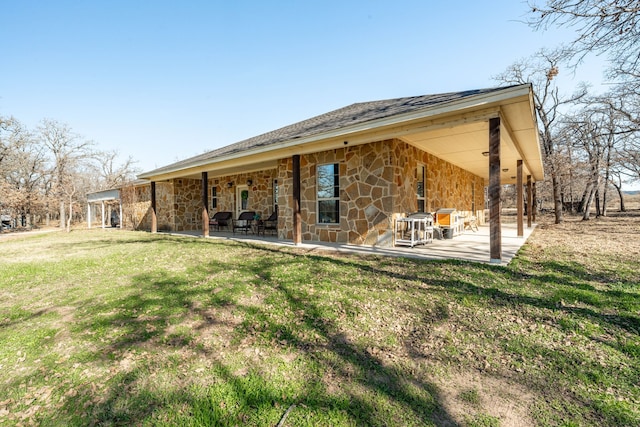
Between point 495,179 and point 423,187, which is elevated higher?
point 423,187

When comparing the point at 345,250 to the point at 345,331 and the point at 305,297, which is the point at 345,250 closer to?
the point at 305,297

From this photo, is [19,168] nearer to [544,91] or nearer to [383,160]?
[383,160]

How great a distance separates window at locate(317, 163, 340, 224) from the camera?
7992mm

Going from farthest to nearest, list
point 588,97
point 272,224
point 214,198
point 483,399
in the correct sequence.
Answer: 1. point 588,97
2. point 214,198
3. point 272,224
4. point 483,399

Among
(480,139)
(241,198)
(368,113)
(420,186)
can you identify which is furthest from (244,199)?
(480,139)

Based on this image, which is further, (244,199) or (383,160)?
(244,199)

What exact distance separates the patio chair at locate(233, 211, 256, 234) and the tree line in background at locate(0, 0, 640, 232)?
9.52 metres

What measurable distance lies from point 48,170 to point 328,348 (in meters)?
33.0

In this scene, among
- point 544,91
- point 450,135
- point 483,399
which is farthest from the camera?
point 544,91

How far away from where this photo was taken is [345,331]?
284 cm

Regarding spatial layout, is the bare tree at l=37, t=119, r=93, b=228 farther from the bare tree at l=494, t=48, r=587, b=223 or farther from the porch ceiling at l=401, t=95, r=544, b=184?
the bare tree at l=494, t=48, r=587, b=223

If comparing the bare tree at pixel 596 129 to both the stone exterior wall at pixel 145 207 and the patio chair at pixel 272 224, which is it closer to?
the patio chair at pixel 272 224

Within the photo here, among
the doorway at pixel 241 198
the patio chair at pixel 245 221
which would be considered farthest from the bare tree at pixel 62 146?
the patio chair at pixel 245 221

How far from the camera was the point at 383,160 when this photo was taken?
704 cm
